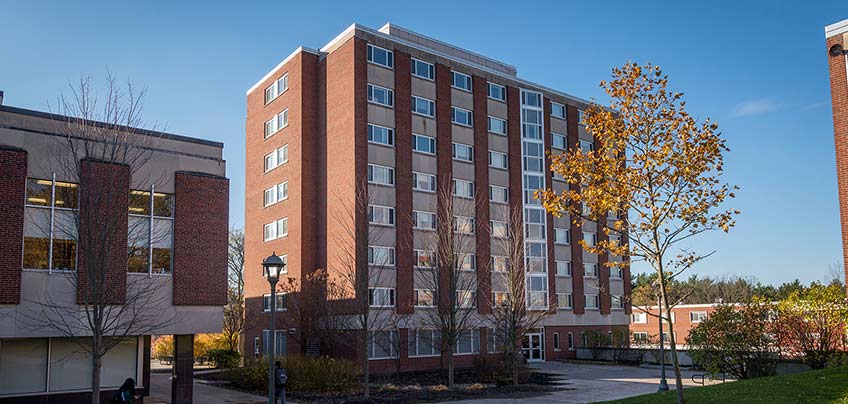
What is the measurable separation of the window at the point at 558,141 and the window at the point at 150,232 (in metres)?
35.0

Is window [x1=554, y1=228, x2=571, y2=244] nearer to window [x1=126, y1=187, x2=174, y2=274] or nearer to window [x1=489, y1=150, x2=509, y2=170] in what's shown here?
window [x1=489, y1=150, x2=509, y2=170]

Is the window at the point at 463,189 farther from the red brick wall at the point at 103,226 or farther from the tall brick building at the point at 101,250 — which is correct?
the red brick wall at the point at 103,226

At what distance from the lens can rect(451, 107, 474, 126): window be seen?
158 feet

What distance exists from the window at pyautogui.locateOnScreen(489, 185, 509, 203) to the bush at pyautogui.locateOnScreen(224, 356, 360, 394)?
20541 millimetres

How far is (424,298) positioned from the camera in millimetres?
44188

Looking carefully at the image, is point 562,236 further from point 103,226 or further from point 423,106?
point 103,226

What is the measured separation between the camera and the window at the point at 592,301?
55.3m

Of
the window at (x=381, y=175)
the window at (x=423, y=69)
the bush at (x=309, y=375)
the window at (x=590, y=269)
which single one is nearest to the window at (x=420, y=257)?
the window at (x=381, y=175)

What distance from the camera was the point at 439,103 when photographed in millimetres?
46938

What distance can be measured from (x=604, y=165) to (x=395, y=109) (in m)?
30.9

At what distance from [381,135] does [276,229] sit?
10.1 metres

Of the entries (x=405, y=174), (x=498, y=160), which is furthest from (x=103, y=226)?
(x=498, y=160)

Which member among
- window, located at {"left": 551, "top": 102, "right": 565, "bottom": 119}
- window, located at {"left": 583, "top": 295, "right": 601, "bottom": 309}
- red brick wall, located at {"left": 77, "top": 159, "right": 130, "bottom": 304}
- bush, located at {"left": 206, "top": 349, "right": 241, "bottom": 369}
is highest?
window, located at {"left": 551, "top": 102, "right": 565, "bottom": 119}

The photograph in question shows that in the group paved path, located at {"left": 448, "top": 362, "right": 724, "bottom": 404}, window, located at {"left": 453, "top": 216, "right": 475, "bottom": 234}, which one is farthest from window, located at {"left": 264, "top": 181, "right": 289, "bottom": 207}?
paved path, located at {"left": 448, "top": 362, "right": 724, "bottom": 404}
